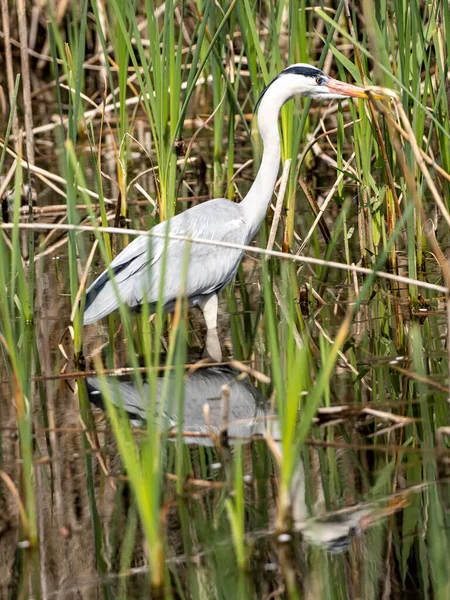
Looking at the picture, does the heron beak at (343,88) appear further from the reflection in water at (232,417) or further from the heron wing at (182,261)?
the reflection in water at (232,417)

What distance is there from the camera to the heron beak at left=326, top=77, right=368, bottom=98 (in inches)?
186

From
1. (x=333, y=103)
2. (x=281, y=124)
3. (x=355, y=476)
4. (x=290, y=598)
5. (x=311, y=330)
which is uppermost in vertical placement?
(x=333, y=103)

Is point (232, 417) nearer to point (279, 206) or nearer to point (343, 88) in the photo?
point (279, 206)

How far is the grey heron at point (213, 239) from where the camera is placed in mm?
4492

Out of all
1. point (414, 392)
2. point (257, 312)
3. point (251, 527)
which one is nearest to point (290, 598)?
point (251, 527)

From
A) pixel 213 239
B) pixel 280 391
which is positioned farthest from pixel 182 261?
pixel 280 391

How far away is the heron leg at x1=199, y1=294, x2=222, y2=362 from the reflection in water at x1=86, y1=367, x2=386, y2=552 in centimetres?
20

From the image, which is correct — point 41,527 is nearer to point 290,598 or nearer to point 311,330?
point 290,598

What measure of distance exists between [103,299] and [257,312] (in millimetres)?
784

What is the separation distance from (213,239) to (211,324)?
39 cm

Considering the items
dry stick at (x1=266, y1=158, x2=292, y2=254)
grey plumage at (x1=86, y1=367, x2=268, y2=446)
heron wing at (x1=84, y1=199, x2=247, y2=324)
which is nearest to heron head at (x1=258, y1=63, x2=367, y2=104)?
dry stick at (x1=266, y1=158, x2=292, y2=254)

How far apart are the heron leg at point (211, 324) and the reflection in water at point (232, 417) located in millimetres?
205

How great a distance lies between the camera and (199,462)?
3.23 meters

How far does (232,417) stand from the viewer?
11.8ft
